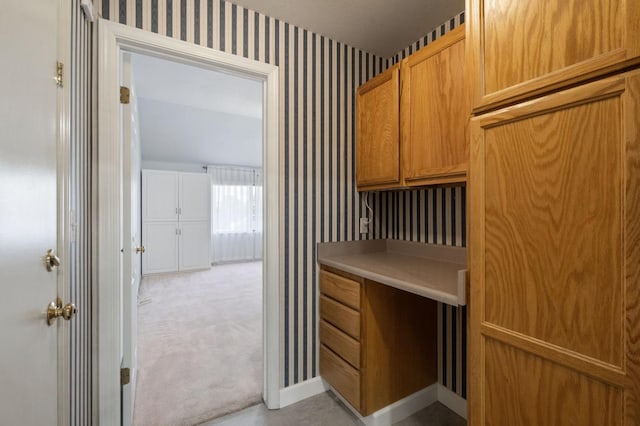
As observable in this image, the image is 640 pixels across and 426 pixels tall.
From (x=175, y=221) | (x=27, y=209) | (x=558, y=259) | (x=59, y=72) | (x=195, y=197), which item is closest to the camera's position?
(x=27, y=209)

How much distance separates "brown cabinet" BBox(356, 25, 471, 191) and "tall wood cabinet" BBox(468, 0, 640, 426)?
0.24 metres

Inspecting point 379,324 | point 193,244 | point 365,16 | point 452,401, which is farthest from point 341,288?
point 193,244

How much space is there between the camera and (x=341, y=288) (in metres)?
1.75

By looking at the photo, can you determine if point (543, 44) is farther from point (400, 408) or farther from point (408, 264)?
point (400, 408)

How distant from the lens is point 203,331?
9.68ft

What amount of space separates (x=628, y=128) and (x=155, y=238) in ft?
19.8

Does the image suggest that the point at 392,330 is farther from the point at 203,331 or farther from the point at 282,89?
the point at 203,331

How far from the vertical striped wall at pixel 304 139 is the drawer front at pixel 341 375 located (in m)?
0.09

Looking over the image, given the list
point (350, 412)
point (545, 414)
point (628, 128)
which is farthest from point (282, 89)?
point (350, 412)

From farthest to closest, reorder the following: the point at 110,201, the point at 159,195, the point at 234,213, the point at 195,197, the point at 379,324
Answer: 1. the point at 234,213
2. the point at 195,197
3. the point at 159,195
4. the point at 379,324
5. the point at 110,201

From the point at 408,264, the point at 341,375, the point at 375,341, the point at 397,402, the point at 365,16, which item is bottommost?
the point at 397,402

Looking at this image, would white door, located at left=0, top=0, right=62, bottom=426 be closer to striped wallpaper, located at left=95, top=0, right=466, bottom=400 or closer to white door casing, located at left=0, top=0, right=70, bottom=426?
white door casing, located at left=0, top=0, right=70, bottom=426

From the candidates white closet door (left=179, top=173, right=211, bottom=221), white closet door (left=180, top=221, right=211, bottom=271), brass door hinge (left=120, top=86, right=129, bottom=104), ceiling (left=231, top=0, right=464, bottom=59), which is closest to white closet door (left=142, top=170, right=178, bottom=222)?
white closet door (left=179, top=173, right=211, bottom=221)

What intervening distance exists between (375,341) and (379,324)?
0.09 metres
